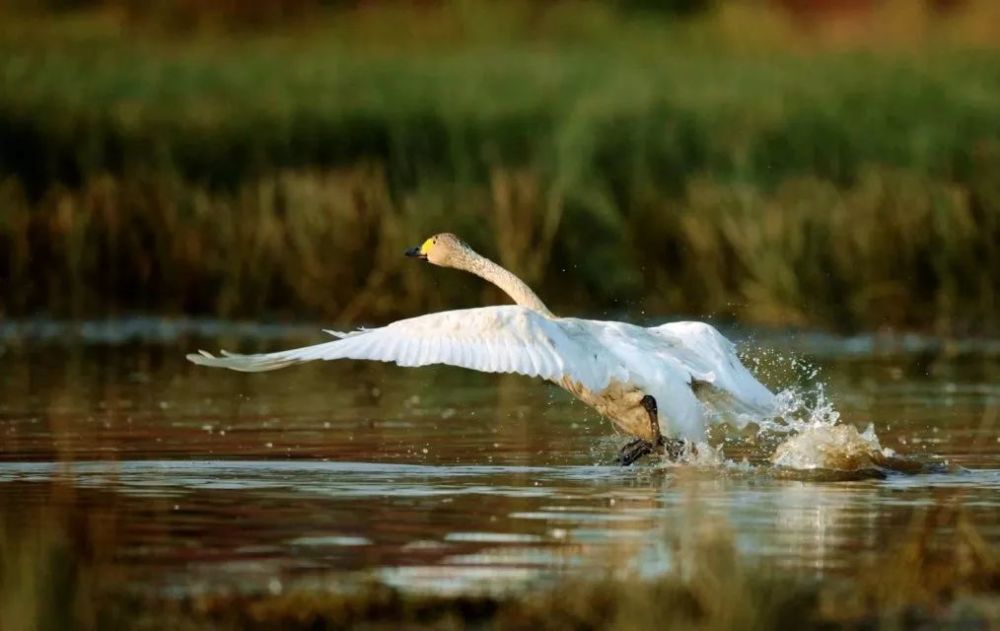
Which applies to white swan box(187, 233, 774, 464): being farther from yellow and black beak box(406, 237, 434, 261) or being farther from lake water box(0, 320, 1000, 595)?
yellow and black beak box(406, 237, 434, 261)

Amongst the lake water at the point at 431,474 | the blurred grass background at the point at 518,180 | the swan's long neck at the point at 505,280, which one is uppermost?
the blurred grass background at the point at 518,180

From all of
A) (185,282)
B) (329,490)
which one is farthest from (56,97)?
(329,490)

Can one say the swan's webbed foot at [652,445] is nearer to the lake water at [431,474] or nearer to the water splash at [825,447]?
the lake water at [431,474]

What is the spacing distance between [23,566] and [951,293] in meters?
12.9

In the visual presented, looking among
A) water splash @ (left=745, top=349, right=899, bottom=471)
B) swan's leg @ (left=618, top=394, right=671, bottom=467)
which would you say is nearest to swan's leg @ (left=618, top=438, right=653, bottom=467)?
swan's leg @ (left=618, top=394, right=671, bottom=467)

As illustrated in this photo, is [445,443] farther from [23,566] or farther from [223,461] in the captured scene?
[23,566]

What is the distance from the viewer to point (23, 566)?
8.12 metres

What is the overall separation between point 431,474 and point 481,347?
0.67 m

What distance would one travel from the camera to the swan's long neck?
13.2 m

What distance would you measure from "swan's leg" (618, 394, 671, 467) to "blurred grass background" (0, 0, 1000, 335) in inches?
290

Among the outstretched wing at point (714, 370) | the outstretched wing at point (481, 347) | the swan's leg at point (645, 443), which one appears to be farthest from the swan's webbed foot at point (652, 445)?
the outstretched wing at point (481, 347)

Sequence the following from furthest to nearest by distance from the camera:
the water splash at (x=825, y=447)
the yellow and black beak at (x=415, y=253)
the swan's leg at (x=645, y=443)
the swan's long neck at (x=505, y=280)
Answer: the yellow and black beak at (x=415, y=253) < the swan's long neck at (x=505, y=280) < the swan's leg at (x=645, y=443) < the water splash at (x=825, y=447)

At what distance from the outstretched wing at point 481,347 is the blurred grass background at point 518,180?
327 inches

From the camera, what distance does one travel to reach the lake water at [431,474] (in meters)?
9.13
